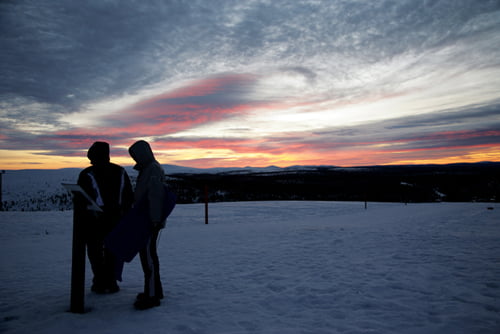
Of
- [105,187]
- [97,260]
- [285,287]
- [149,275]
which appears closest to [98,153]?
[105,187]

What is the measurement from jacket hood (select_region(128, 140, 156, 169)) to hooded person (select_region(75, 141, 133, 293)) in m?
0.56

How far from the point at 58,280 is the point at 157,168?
9.37 feet

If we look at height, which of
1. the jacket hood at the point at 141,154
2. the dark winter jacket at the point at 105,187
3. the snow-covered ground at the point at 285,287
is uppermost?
the jacket hood at the point at 141,154

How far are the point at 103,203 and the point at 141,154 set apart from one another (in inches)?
36.5

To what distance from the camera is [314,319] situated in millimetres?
3371

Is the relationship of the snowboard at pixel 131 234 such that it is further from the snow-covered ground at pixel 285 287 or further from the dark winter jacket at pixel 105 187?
the snow-covered ground at pixel 285 287

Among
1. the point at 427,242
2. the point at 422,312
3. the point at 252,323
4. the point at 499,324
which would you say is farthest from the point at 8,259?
the point at 427,242

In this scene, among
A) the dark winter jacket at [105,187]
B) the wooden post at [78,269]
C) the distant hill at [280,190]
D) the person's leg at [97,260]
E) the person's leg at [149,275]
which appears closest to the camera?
the wooden post at [78,269]

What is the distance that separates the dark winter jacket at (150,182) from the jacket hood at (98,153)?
670 mm

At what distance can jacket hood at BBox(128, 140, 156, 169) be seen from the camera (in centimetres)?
373

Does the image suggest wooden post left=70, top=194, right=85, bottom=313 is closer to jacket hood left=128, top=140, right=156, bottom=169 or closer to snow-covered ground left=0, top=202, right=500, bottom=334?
snow-covered ground left=0, top=202, right=500, bottom=334

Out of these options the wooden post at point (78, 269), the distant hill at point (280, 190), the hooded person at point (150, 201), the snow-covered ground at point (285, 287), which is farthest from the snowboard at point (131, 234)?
the distant hill at point (280, 190)

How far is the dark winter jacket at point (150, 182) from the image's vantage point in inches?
141

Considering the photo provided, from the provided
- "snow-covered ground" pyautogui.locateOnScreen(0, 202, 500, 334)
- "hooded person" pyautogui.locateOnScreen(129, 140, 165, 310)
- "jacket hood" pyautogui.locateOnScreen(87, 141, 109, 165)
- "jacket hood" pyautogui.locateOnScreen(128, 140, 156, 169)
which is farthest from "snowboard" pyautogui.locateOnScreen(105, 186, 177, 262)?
"jacket hood" pyautogui.locateOnScreen(87, 141, 109, 165)
